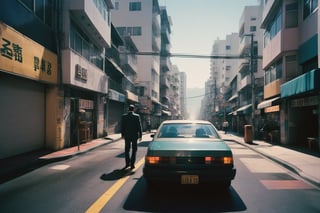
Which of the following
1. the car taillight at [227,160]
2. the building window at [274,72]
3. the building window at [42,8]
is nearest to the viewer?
the car taillight at [227,160]

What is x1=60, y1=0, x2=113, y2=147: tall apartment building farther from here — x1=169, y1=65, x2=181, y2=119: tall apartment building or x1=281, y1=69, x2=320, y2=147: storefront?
x1=169, y1=65, x2=181, y2=119: tall apartment building

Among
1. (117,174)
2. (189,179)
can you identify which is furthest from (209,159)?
(117,174)

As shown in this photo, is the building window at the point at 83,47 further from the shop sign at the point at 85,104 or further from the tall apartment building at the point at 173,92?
the tall apartment building at the point at 173,92

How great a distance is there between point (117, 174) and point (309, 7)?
14.4 metres

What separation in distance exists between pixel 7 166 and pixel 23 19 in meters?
5.51

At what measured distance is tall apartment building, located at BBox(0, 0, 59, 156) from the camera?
9.09 metres

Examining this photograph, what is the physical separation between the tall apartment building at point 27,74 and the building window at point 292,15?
13745 millimetres

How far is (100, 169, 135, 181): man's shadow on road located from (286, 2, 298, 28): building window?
1481 cm

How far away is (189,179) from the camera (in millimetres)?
5035

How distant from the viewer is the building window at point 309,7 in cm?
1465

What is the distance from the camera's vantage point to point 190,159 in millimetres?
5125

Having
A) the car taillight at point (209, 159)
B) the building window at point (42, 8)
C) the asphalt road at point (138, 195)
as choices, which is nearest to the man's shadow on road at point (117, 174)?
the asphalt road at point (138, 195)

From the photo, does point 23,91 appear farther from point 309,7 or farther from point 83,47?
point 309,7

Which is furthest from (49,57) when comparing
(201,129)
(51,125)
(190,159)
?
(190,159)
